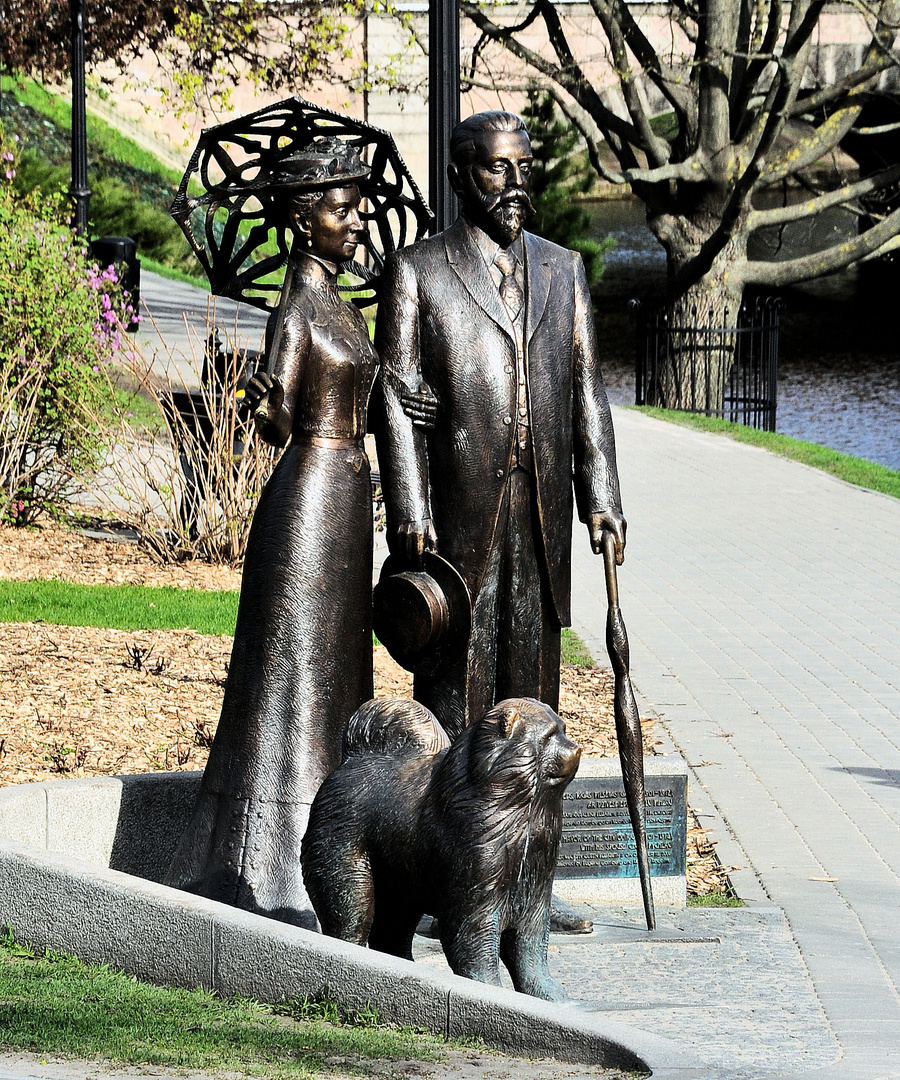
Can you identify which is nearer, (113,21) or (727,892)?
(727,892)

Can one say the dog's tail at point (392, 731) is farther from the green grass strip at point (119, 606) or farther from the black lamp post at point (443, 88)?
the green grass strip at point (119, 606)

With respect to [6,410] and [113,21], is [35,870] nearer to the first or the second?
[6,410]

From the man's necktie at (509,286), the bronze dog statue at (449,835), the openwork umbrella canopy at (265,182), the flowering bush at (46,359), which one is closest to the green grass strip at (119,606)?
the flowering bush at (46,359)

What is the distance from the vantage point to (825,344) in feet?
107

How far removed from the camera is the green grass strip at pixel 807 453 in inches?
640

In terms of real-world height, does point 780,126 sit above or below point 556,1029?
above

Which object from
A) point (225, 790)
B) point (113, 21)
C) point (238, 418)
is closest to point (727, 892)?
point (225, 790)

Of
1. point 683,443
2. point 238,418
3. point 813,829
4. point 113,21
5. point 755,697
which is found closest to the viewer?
point 813,829

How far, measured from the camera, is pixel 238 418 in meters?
10.8

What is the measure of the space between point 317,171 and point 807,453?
13399 mm

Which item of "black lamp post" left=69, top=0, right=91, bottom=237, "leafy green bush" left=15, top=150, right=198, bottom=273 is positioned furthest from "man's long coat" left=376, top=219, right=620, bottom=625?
"leafy green bush" left=15, top=150, right=198, bottom=273

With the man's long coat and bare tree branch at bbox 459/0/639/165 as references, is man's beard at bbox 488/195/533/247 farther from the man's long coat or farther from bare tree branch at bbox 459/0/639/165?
bare tree branch at bbox 459/0/639/165

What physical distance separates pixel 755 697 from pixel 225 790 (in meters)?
4.48

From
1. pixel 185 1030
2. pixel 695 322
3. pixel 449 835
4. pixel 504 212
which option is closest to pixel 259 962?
pixel 185 1030
